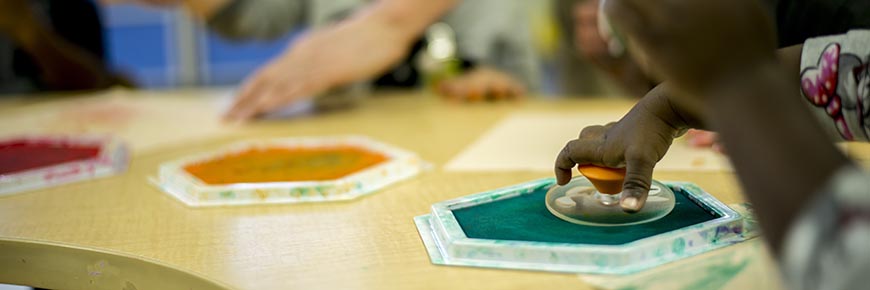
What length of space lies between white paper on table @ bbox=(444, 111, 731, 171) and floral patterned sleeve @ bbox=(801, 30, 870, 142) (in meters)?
0.08

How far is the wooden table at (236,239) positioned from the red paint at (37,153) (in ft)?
0.18

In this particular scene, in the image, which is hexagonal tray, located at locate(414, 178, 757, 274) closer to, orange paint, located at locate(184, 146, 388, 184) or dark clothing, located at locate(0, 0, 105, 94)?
orange paint, located at locate(184, 146, 388, 184)

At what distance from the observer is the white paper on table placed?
613 millimetres

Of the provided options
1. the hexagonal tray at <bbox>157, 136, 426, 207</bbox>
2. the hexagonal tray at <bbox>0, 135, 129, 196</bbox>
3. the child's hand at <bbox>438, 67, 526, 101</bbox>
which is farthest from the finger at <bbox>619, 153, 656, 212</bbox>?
the child's hand at <bbox>438, 67, 526, 101</bbox>

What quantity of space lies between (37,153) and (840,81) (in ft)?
2.37

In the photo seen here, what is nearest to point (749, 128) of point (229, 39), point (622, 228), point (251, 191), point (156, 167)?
point (622, 228)

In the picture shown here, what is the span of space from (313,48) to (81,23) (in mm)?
678

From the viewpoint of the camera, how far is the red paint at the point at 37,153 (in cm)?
71

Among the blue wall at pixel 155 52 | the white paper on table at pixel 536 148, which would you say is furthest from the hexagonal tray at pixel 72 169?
the blue wall at pixel 155 52

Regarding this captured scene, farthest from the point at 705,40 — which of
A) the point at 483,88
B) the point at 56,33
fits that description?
the point at 56,33

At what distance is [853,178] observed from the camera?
258 millimetres

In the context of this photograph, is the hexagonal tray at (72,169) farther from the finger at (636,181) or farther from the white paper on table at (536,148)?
the finger at (636,181)

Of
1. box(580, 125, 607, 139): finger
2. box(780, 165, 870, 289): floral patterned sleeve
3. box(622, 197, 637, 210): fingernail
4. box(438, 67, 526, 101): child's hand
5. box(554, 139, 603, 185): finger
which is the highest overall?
box(438, 67, 526, 101): child's hand

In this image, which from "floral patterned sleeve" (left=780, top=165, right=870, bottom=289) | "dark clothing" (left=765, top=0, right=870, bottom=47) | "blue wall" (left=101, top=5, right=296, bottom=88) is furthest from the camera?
"blue wall" (left=101, top=5, right=296, bottom=88)
